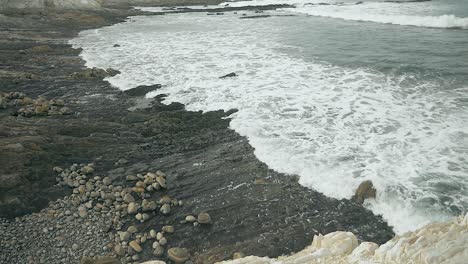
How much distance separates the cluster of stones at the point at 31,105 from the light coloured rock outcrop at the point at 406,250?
12.4m

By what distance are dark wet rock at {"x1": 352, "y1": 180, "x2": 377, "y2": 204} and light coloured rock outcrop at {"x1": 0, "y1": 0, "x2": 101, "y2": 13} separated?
173ft

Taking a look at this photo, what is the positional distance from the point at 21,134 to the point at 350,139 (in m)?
12.4

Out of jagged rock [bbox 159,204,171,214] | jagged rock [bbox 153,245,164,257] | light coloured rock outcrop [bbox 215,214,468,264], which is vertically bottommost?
jagged rock [bbox 153,245,164,257]

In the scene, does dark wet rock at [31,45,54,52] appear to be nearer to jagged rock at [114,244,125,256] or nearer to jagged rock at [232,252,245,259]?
jagged rock at [114,244,125,256]

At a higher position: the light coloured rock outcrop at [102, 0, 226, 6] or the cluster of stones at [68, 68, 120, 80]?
the light coloured rock outcrop at [102, 0, 226, 6]

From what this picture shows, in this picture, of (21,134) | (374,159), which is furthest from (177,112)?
(374,159)

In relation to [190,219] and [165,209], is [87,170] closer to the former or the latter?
[165,209]

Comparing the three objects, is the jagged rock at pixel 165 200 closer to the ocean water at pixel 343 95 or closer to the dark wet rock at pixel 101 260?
the dark wet rock at pixel 101 260

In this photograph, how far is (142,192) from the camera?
10.3 metres

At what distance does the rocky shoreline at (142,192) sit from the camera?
8398 mm

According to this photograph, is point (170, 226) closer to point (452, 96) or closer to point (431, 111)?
point (431, 111)

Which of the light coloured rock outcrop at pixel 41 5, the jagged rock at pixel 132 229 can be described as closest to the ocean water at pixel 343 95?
the jagged rock at pixel 132 229

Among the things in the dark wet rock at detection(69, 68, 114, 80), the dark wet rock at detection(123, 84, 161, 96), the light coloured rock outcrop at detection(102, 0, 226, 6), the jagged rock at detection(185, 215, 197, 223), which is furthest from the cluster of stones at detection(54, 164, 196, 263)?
the light coloured rock outcrop at detection(102, 0, 226, 6)

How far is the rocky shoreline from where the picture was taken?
8.40 metres
